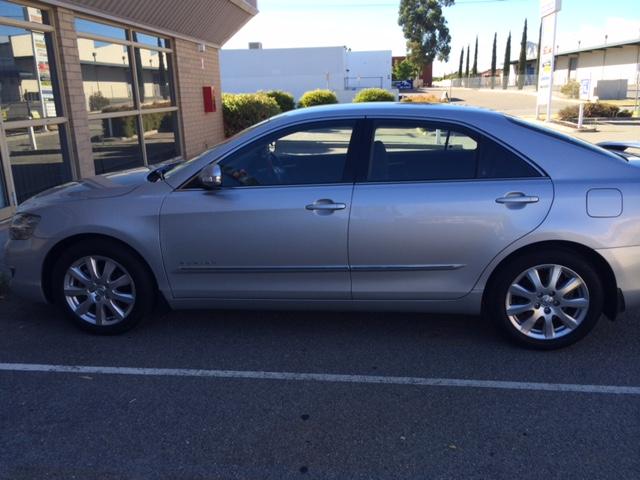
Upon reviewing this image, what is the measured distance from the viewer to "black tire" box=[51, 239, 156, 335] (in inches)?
162

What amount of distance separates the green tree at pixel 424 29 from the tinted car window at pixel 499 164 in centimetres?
7147

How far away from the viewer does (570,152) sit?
151 inches

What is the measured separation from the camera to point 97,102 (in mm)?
9328

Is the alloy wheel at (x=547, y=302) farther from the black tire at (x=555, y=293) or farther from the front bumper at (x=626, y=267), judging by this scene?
the front bumper at (x=626, y=267)

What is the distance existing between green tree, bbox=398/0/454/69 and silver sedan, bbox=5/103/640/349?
7142 centimetres

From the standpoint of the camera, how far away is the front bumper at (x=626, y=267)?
3717 mm

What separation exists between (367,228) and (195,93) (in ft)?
36.2

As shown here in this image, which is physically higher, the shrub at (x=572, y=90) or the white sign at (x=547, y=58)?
the white sign at (x=547, y=58)

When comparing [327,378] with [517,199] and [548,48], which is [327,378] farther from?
[548,48]

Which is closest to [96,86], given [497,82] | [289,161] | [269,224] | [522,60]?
[289,161]

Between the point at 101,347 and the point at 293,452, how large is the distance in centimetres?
192

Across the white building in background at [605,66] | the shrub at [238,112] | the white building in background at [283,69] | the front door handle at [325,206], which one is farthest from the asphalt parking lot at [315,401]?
the white building in background at [283,69]

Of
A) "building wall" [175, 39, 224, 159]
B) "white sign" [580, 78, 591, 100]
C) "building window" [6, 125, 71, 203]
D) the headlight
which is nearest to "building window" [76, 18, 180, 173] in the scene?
"building wall" [175, 39, 224, 159]

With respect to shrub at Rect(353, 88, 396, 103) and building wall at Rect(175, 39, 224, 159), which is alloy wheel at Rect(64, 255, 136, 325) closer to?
building wall at Rect(175, 39, 224, 159)
